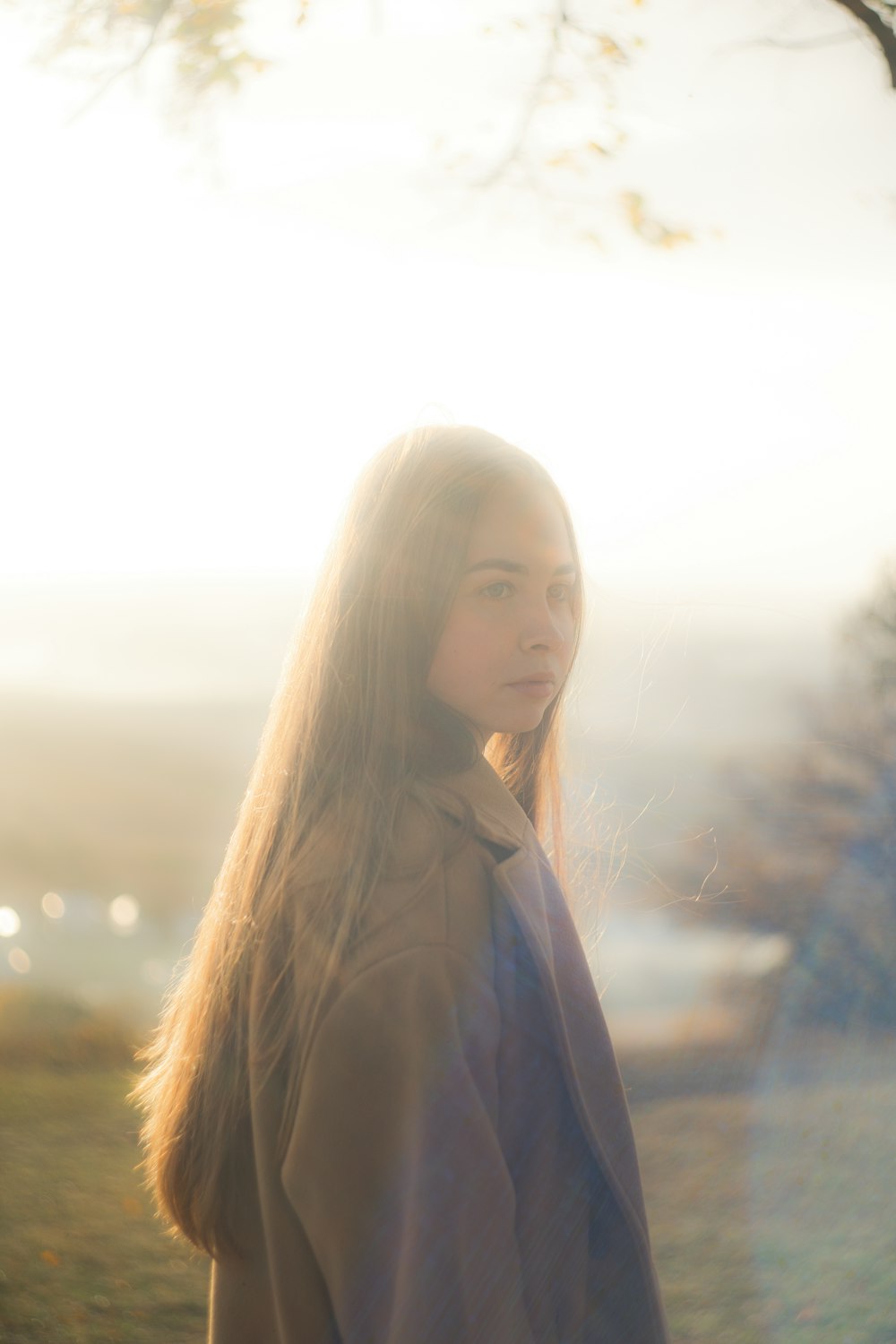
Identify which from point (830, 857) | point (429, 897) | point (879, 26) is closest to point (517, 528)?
point (429, 897)

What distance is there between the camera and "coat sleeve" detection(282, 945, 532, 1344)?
114 cm

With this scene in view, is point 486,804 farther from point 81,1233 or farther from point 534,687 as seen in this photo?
point 81,1233

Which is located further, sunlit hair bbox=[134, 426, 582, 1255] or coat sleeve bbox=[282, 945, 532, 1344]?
sunlit hair bbox=[134, 426, 582, 1255]

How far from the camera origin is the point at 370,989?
3.91 ft

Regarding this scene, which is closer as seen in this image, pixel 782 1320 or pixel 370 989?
pixel 370 989

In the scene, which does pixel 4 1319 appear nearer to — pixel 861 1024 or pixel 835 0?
pixel 861 1024

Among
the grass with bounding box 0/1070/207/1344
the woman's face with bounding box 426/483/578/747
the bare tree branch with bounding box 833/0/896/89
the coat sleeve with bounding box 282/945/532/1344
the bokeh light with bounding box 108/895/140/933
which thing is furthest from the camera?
the bokeh light with bounding box 108/895/140/933

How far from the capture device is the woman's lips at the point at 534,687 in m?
1.50

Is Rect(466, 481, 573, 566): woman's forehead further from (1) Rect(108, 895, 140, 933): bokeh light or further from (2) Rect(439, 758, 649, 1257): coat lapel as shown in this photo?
(1) Rect(108, 895, 140, 933): bokeh light

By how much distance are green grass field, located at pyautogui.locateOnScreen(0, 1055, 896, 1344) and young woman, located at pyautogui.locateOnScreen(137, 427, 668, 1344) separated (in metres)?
1.40

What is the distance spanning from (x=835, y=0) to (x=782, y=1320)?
323 cm

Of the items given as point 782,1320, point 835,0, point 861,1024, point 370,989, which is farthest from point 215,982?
point 861,1024

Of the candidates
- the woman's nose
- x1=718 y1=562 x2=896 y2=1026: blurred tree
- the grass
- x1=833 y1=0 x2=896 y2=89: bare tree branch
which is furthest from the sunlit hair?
x1=718 y1=562 x2=896 y2=1026: blurred tree

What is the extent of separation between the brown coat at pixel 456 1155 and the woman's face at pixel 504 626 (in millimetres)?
170
